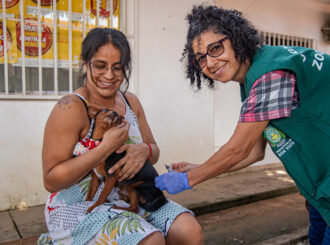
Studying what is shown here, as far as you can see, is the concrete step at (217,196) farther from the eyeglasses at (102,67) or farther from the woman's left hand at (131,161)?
the eyeglasses at (102,67)

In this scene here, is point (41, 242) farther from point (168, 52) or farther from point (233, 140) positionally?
point (168, 52)

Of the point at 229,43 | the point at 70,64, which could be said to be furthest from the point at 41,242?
the point at 70,64

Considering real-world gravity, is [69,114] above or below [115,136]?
above

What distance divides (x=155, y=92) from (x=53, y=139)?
312 cm

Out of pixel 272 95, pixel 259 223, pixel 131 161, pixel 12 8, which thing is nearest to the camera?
pixel 272 95

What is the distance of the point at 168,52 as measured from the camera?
493 centimetres

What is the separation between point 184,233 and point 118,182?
1.77 feet

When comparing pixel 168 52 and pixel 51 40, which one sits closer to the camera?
pixel 51 40

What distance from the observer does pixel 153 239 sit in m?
1.72

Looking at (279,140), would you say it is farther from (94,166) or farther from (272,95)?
(94,166)

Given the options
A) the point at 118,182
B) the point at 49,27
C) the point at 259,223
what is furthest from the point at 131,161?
the point at 49,27

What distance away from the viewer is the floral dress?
174cm

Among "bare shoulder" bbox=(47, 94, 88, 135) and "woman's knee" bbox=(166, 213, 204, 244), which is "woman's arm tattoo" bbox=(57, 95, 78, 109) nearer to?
"bare shoulder" bbox=(47, 94, 88, 135)

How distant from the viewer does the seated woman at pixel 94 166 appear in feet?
5.88
